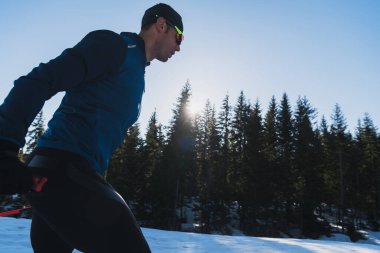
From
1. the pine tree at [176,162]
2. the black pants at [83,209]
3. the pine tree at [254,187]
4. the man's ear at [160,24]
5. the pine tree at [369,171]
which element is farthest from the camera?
the pine tree at [369,171]

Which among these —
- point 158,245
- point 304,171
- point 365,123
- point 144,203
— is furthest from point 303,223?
point 158,245

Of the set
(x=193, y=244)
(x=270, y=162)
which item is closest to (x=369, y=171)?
(x=270, y=162)

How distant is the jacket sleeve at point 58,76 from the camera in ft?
4.53

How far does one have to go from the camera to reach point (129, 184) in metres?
36.1

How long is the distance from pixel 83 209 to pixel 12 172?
0.41 meters

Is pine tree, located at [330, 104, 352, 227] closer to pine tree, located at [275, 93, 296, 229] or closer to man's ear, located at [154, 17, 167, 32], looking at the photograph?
pine tree, located at [275, 93, 296, 229]

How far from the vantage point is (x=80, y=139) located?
1778 mm

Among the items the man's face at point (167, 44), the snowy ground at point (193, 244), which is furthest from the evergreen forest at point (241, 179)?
the man's face at point (167, 44)

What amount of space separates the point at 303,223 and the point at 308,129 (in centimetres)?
1045

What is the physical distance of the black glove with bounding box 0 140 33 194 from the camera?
1.29 m

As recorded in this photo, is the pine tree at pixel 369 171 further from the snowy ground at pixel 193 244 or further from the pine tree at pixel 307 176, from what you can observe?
the snowy ground at pixel 193 244

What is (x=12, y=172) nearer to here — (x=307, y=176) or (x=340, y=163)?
(x=307, y=176)

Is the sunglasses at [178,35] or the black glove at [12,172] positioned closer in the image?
the black glove at [12,172]

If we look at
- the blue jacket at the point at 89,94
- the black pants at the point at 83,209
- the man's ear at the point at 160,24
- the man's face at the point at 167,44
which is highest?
the man's ear at the point at 160,24
